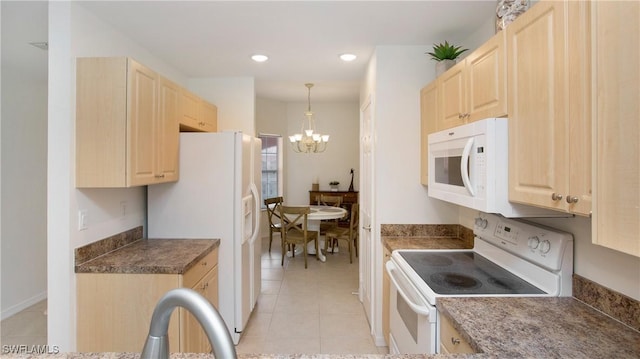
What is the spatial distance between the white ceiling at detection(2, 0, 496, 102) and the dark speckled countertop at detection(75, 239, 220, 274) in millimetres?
1581

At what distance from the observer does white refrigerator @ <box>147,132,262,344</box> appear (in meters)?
2.62

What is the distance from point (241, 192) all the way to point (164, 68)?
1.49 meters

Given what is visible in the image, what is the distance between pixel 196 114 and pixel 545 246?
2.84m

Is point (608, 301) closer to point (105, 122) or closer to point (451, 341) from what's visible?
point (451, 341)

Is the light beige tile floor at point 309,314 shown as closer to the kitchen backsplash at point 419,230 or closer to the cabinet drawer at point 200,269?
the cabinet drawer at point 200,269

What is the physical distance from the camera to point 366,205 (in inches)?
127

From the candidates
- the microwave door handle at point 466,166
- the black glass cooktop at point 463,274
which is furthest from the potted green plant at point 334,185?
the microwave door handle at point 466,166

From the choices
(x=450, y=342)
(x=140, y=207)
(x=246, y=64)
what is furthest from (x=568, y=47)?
(x=140, y=207)

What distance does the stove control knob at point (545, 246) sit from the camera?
1.50 m

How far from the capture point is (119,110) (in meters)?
1.95

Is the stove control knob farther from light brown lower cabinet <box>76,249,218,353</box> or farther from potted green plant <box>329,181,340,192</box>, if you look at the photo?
potted green plant <box>329,181,340,192</box>

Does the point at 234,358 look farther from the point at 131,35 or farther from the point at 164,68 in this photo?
the point at 164,68

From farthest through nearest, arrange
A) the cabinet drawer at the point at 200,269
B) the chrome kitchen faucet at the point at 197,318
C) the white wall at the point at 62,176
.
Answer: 1. the cabinet drawer at the point at 200,269
2. the white wall at the point at 62,176
3. the chrome kitchen faucet at the point at 197,318

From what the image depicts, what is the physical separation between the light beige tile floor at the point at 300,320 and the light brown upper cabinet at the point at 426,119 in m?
1.48
